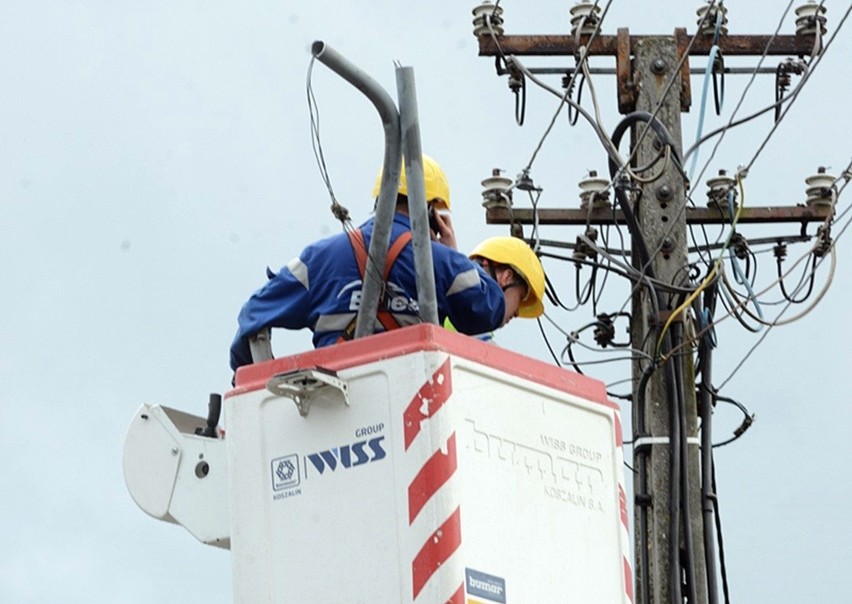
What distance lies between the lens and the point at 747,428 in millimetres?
13688

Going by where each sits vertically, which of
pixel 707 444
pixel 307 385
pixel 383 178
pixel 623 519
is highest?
pixel 383 178

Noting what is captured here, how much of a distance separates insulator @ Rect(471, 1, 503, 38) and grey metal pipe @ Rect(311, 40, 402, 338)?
23.7ft

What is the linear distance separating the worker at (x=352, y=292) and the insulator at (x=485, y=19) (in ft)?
22.1

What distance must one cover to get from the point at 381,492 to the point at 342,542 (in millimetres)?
179

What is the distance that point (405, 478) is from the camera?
20.5 ft

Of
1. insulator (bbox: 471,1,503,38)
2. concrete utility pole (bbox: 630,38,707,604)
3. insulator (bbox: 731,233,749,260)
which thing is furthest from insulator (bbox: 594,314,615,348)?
insulator (bbox: 471,1,503,38)

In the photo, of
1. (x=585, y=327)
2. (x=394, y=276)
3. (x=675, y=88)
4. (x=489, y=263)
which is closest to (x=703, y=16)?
(x=675, y=88)

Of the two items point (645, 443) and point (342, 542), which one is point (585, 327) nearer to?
point (645, 443)

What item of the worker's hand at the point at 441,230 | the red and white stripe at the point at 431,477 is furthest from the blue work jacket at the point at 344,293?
the red and white stripe at the point at 431,477

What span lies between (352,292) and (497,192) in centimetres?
688

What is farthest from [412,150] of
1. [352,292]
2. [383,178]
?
[352,292]

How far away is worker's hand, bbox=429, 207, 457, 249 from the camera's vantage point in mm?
7480

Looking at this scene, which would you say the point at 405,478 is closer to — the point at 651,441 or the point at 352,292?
the point at 352,292

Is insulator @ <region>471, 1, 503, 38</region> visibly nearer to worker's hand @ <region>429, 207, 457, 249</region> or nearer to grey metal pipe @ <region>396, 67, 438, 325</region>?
worker's hand @ <region>429, 207, 457, 249</region>
